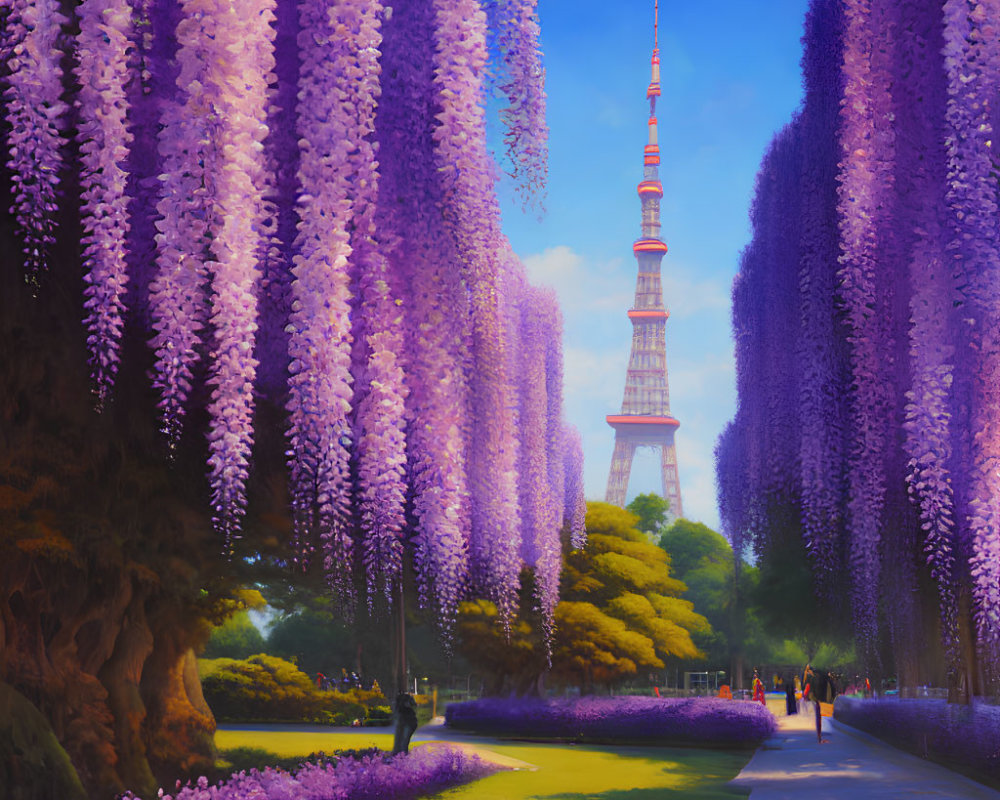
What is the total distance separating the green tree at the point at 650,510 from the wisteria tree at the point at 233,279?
62182 mm

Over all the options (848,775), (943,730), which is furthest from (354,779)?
(943,730)

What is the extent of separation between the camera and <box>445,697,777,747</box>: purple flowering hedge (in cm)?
2648

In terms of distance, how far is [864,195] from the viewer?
10.2 meters

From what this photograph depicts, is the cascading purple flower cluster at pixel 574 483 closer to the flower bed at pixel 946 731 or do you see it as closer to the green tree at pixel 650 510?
the flower bed at pixel 946 731

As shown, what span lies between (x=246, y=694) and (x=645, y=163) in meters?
86.8

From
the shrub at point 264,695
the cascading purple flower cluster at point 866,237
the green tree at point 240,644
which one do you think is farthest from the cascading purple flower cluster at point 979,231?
the green tree at point 240,644

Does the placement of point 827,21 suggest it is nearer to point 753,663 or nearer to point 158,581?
point 158,581

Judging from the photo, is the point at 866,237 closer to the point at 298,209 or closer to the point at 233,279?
the point at 298,209

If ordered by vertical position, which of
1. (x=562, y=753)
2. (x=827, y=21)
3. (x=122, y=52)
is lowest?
(x=562, y=753)

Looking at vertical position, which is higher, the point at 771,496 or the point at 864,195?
the point at 864,195

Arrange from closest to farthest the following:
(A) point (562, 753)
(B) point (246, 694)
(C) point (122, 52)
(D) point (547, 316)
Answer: (C) point (122, 52), (D) point (547, 316), (A) point (562, 753), (B) point (246, 694)

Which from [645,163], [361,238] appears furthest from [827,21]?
[645,163]

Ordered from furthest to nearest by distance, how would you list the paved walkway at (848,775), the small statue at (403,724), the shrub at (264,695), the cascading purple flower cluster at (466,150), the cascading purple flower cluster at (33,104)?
1. the shrub at (264,695)
2. the small statue at (403,724)
3. the paved walkway at (848,775)
4. the cascading purple flower cluster at (466,150)
5. the cascading purple flower cluster at (33,104)

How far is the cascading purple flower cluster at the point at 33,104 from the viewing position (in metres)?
6.19
